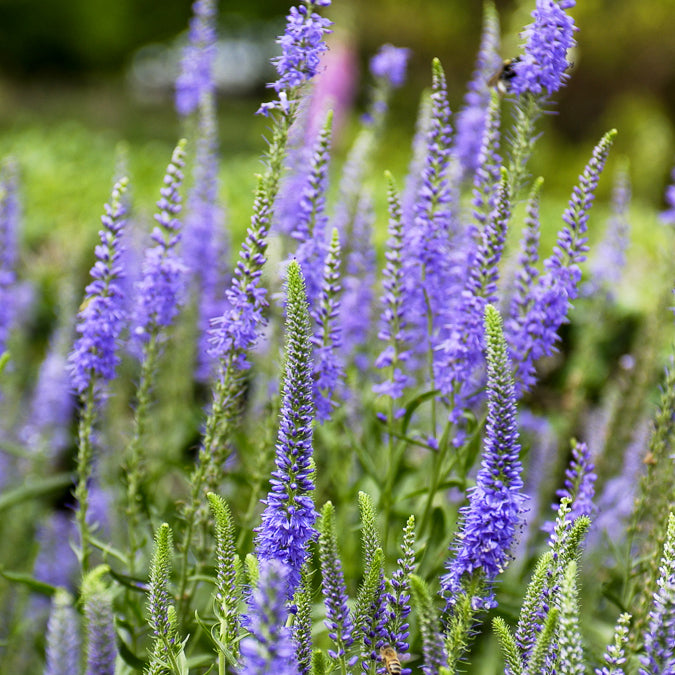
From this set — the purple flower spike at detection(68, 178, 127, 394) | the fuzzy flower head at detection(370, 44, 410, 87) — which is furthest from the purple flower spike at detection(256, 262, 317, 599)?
the fuzzy flower head at detection(370, 44, 410, 87)

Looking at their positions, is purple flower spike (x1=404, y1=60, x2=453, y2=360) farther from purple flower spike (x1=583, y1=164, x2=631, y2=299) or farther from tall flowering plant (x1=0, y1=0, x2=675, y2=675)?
purple flower spike (x1=583, y1=164, x2=631, y2=299)

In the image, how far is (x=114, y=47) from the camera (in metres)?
30.3

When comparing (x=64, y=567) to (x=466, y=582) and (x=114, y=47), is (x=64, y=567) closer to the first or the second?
(x=466, y=582)

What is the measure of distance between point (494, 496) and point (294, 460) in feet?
1.72

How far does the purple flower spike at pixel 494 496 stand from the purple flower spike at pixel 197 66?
285cm

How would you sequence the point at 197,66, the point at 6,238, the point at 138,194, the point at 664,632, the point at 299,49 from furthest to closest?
the point at 138,194 < the point at 197,66 < the point at 6,238 < the point at 299,49 < the point at 664,632

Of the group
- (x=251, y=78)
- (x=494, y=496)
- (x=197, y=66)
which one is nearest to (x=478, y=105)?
(x=197, y=66)

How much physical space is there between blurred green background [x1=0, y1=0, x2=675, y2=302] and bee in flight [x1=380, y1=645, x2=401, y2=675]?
745cm

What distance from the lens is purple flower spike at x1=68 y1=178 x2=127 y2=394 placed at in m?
2.88

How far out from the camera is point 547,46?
2.79 m

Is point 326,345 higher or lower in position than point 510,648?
higher

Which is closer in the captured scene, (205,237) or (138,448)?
(138,448)

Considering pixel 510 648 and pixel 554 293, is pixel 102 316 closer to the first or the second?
pixel 554 293

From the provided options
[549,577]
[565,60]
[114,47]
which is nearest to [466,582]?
[549,577]
